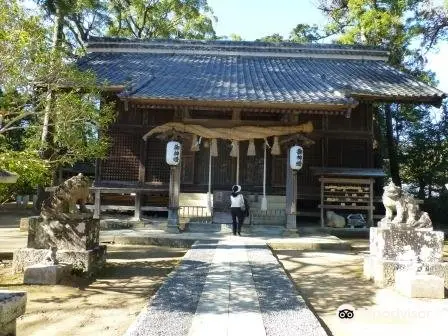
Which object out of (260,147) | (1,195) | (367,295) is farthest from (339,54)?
(1,195)

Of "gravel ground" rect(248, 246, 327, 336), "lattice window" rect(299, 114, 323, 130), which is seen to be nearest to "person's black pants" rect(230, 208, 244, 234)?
"gravel ground" rect(248, 246, 327, 336)

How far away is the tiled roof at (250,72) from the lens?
12852 millimetres

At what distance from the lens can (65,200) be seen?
7.47m

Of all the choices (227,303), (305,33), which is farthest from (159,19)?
(227,303)

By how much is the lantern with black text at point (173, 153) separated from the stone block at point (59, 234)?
496cm

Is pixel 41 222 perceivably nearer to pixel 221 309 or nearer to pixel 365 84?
pixel 221 309

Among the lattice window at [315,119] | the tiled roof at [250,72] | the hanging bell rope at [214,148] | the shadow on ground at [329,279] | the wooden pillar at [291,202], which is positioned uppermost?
the tiled roof at [250,72]

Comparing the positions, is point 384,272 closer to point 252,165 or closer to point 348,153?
point 252,165

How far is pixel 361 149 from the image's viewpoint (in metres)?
14.7

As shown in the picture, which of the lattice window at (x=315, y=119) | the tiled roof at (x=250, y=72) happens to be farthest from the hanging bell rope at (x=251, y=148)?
the lattice window at (x=315, y=119)

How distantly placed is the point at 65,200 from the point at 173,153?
16.3 ft

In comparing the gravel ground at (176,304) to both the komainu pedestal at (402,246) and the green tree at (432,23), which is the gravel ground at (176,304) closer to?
the komainu pedestal at (402,246)

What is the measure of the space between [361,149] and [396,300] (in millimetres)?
9326

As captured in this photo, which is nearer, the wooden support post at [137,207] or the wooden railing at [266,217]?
the wooden railing at [266,217]
